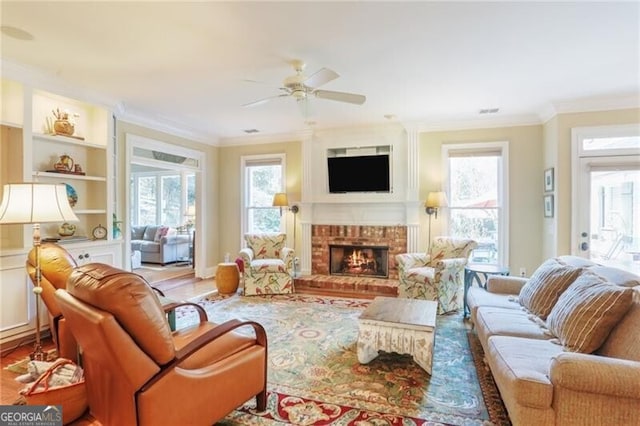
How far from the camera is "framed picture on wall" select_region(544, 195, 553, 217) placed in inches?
182

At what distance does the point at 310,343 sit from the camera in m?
3.23

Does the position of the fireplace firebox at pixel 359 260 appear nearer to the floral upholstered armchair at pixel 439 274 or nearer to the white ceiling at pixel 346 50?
the floral upholstered armchair at pixel 439 274

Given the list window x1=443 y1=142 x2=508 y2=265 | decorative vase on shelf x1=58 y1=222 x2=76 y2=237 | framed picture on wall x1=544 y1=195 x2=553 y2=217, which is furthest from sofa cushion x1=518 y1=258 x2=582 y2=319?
decorative vase on shelf x1=58 y1=222 x2=76 y2=237

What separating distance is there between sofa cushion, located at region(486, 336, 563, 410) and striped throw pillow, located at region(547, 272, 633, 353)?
124mm

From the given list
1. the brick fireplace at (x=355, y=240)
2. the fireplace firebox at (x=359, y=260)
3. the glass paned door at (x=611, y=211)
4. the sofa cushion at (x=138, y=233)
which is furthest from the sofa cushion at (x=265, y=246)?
the sofa cushion at (x=138, y=233)

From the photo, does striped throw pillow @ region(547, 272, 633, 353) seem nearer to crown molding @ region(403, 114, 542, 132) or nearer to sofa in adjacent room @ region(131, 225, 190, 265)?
crown molding @ region(403, 114, 542, 132)

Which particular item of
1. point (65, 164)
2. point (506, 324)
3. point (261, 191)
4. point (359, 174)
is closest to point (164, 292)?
point (65, 164)

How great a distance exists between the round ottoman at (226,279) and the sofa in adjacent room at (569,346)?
354 cm

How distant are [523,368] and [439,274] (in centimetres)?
236

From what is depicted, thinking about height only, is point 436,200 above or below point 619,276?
above

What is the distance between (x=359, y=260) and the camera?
5934 mm

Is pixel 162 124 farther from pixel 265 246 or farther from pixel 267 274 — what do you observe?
pixel 267 274

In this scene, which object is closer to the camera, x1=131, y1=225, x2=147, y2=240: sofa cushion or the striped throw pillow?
the striped throw pillow

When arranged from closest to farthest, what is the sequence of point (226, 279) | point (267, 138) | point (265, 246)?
point (226, 279), point (265, 246), point (267, 138)
